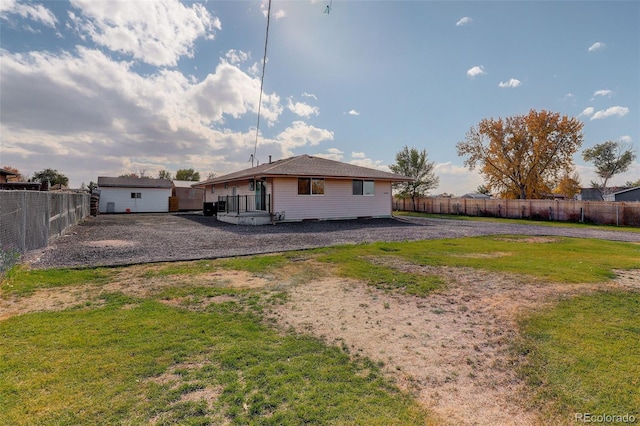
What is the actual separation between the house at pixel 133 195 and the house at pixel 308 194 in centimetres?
1303

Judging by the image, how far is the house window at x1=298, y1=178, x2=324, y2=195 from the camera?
661 inches

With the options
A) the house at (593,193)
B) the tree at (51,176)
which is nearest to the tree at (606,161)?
the house at (593,193)

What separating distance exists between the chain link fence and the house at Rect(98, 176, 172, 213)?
19.8 metres

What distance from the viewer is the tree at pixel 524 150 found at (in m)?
30.7

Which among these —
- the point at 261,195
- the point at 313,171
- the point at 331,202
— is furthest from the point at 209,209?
the point at 331,202

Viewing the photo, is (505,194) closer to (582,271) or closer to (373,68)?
(373,68)

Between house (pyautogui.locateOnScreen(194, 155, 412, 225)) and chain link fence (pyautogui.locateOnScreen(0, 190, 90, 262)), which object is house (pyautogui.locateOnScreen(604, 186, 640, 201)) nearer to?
house (pyautogui.locateOnScreen(194, 155, 412, 225))

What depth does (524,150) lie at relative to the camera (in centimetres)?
3231

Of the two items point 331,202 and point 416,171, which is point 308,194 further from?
point 416,171

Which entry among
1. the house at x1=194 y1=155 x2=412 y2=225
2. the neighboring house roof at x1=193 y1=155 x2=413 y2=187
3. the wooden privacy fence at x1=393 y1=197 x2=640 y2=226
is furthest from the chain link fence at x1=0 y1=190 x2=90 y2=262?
the wooden privacy fence at x1=393 y1=197 x2=640 y2=226

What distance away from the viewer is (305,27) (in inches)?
295

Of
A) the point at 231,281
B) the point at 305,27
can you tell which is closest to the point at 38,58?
the point at 305,27

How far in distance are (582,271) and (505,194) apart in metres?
Result: 32.7
